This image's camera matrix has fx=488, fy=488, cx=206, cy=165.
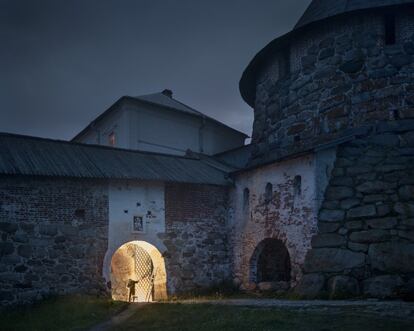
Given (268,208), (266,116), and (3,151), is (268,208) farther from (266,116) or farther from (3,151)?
(3,151)

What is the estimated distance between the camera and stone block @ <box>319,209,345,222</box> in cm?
980

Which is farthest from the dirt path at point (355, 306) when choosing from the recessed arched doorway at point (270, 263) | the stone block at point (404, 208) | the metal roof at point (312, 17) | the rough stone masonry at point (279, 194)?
the metal roof at point (312, 17)

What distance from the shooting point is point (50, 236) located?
1038cm

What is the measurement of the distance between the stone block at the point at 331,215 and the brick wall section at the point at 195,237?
361cm

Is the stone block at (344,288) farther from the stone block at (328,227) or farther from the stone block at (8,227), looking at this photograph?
the stone block at (8,227)

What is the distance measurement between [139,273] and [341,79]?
25.7 ft

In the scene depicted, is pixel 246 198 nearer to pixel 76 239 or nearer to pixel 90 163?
pixel 90 163

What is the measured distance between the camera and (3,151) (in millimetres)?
10664

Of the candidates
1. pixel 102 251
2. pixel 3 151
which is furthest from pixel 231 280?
pixel 3 151

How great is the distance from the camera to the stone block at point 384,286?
872 cm

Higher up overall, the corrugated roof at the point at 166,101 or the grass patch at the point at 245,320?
the corrugated roof at the point at 166,101

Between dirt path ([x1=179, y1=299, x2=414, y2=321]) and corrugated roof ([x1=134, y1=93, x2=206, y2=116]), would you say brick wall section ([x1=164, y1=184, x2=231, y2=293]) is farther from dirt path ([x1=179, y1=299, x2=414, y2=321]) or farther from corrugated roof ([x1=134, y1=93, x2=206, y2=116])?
corrugated roof ([x1=134, y1=93, x2=206, y2=116])

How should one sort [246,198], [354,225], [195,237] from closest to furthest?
[354,225] < [195,237] < [246,198]

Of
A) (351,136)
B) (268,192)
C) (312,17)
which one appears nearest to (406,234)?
(351,136)
